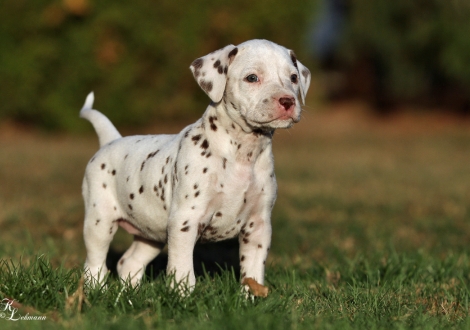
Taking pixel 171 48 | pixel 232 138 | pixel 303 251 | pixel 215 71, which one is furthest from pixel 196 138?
pixel 171 48

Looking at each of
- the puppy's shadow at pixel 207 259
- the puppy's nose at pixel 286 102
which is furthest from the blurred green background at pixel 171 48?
the puppy's nose at pixel 286 102

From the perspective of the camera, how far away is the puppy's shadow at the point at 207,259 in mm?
6416

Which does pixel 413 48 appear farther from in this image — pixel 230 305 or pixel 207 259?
pixel 230 305

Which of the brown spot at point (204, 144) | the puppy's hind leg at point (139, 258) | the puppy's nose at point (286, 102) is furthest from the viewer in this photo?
the puppy's hind leg at point (139, 258)

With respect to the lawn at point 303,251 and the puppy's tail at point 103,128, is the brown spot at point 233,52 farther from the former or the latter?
the puppy's tail at point 103,128

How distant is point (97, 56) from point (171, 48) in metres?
2.77

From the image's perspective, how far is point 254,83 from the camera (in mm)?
4645

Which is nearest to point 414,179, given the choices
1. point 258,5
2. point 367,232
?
point 367,232

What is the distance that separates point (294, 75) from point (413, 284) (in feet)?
6.02

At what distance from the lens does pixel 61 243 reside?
7926mm

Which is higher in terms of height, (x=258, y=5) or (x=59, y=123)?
(x=258, y=5)

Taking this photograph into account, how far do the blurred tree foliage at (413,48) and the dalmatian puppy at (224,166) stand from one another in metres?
23.4

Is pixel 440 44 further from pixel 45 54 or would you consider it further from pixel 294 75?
pixel 294 75

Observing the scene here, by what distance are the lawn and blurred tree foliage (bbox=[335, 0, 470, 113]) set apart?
586 cm
